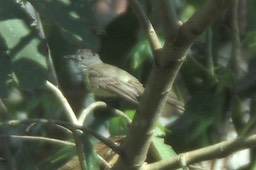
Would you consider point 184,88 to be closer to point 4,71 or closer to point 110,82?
point 110,82

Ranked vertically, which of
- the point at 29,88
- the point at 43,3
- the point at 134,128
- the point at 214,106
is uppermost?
the point at 43,3

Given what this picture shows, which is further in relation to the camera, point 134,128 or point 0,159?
point 0,159

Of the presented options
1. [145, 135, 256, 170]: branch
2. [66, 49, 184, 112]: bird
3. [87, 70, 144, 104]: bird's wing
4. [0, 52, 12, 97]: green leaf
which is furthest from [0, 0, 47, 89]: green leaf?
[87, 70, 144, 104]: bird's wing

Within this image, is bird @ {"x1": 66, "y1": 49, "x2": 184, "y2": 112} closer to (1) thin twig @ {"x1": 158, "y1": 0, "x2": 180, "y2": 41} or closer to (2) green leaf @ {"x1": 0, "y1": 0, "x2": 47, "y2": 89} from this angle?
(1) thin twig @ {"x1": 158, "y1": 0, "x2": 180, "y2": 41}

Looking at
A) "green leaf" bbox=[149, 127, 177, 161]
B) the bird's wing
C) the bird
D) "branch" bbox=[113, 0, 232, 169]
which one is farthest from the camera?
Answer: the bird's wing

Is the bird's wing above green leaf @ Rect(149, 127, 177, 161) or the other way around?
the other way around

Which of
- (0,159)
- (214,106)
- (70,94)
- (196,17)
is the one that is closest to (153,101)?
(196,17)

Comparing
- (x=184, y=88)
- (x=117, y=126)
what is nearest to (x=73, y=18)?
(x=117, y=126)

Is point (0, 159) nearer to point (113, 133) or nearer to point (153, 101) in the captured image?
point (113, 133)
